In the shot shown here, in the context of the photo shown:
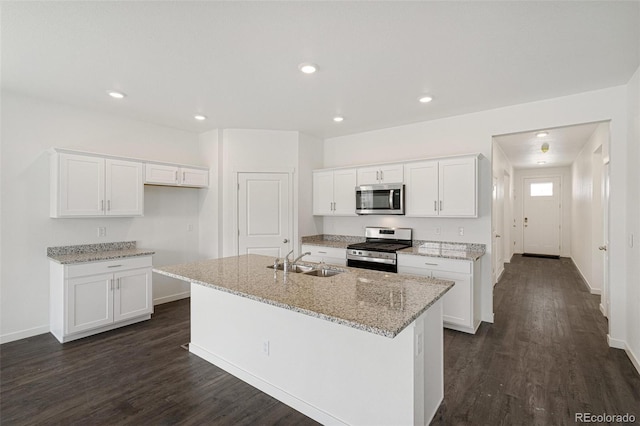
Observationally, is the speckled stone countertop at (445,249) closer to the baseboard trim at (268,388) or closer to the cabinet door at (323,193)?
the cabinet door at (323,193)

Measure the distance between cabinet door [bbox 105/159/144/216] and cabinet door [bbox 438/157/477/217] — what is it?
12.8 ft

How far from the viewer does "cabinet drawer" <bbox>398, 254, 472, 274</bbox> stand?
3455 millimetres

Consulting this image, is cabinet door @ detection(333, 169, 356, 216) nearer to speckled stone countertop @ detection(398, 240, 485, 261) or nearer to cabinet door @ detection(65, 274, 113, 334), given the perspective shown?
speckled stone countertop @ detection(398, 240, 485, 261)

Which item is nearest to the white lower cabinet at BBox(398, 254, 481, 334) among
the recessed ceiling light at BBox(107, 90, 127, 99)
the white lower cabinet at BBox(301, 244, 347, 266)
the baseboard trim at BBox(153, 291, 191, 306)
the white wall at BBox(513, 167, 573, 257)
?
the white lower cabinet at BBox(301, 244, 347, 266)

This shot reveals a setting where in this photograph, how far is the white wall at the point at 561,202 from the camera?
853 cm

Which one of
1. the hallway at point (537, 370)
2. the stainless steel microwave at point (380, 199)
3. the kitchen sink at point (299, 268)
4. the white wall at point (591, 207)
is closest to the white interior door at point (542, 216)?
the white wall at point (591, 207)

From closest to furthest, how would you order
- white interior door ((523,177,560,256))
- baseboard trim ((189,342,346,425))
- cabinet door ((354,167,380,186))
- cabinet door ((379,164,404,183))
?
1. baseboard trim ((189,342,346,425))
2. cabinet door ((379,164,404,183))
3. cabinet door ((354,167,380,186))
4. white interior door ((523,177,560,256))

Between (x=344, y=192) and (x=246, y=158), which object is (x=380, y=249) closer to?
(x=344, y=192)

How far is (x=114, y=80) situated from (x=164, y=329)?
110 inches

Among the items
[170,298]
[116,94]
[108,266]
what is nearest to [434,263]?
[108,266]

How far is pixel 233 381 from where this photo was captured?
2.56m

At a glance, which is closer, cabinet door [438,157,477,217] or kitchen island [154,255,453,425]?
kitchen island [154,255,453,425]

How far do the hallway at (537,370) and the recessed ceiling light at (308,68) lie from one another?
2874 mm

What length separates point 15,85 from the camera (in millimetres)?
3121
